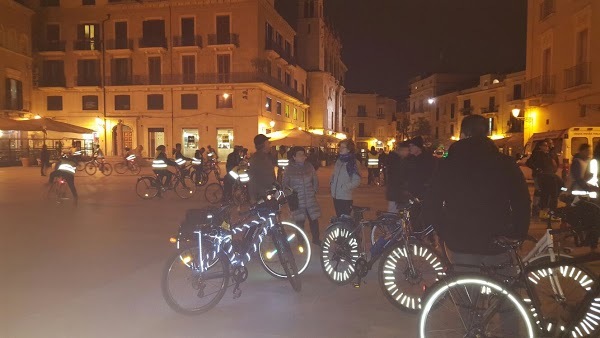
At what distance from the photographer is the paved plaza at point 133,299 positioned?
15.9 feet

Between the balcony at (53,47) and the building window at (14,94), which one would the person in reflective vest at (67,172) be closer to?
the building window at (14,94)

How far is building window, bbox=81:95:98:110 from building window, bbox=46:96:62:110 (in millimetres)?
2222

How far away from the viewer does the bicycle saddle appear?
354cm

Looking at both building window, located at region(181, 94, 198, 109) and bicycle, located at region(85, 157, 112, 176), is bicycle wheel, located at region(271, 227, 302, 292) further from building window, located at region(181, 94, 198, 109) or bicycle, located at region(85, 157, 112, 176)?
building window, located at region(181, 94, 198, 109)

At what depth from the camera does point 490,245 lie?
12.1 feet

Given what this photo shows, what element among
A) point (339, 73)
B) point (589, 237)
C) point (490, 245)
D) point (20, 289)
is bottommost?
point (20, 289)

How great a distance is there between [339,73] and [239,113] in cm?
3581

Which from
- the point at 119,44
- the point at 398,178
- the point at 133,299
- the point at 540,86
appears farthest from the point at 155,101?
the point at 133,299

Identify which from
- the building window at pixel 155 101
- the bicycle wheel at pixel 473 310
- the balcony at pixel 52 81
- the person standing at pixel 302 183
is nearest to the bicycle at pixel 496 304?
the bicycle wheel at pixel 473 310

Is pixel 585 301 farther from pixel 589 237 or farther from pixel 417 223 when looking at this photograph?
pixel 589 237

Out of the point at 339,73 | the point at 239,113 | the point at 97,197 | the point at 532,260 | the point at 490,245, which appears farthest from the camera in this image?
the point at 339,73

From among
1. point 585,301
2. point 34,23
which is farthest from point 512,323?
point 34,23

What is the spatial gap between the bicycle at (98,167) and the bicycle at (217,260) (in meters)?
22.6

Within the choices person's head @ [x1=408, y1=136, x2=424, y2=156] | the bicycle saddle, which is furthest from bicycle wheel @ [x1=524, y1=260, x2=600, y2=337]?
person's head @ [x1=408, y1=136, x2=424, y2=156]
